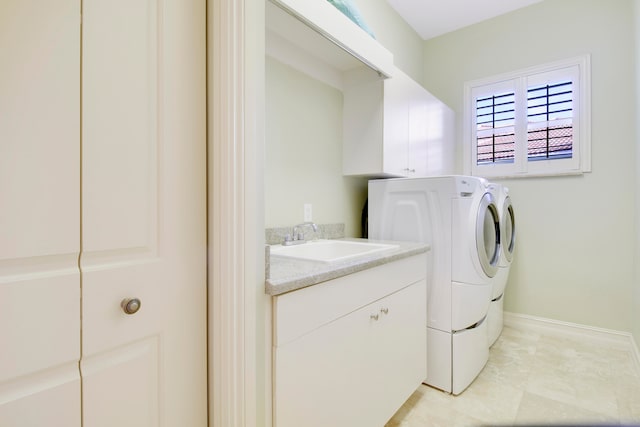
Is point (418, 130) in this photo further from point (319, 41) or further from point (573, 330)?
point (573, 330)

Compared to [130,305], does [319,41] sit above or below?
above

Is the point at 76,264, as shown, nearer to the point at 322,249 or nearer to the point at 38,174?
the point at 38,174

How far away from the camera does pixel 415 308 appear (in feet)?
5.60

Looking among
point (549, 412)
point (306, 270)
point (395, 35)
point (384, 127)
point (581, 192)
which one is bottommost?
point (549, 412)

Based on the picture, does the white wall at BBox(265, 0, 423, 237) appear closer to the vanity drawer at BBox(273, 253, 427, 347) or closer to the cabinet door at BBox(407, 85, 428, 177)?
the cabinet door at BBox(407, 85, 428, 177)

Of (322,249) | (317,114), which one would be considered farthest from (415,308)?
(317,114)

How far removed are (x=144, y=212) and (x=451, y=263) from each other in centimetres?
166

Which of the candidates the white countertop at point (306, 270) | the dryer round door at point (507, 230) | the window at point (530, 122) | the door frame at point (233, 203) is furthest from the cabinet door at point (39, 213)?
the window at point (530, 122)

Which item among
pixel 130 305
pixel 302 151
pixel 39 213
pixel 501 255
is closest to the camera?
pixel 39 213

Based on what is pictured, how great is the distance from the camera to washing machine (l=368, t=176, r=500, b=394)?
1.84 meters

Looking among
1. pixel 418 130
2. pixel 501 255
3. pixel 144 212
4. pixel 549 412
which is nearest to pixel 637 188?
pixel 501 255

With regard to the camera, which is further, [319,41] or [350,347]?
[319,41]

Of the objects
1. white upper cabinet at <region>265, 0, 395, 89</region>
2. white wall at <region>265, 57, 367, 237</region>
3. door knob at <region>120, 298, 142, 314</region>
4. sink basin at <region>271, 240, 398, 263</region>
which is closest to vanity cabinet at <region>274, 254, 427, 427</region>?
sink basin at <region>271, 240, 398, 263</region>

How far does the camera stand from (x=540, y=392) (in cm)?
187
